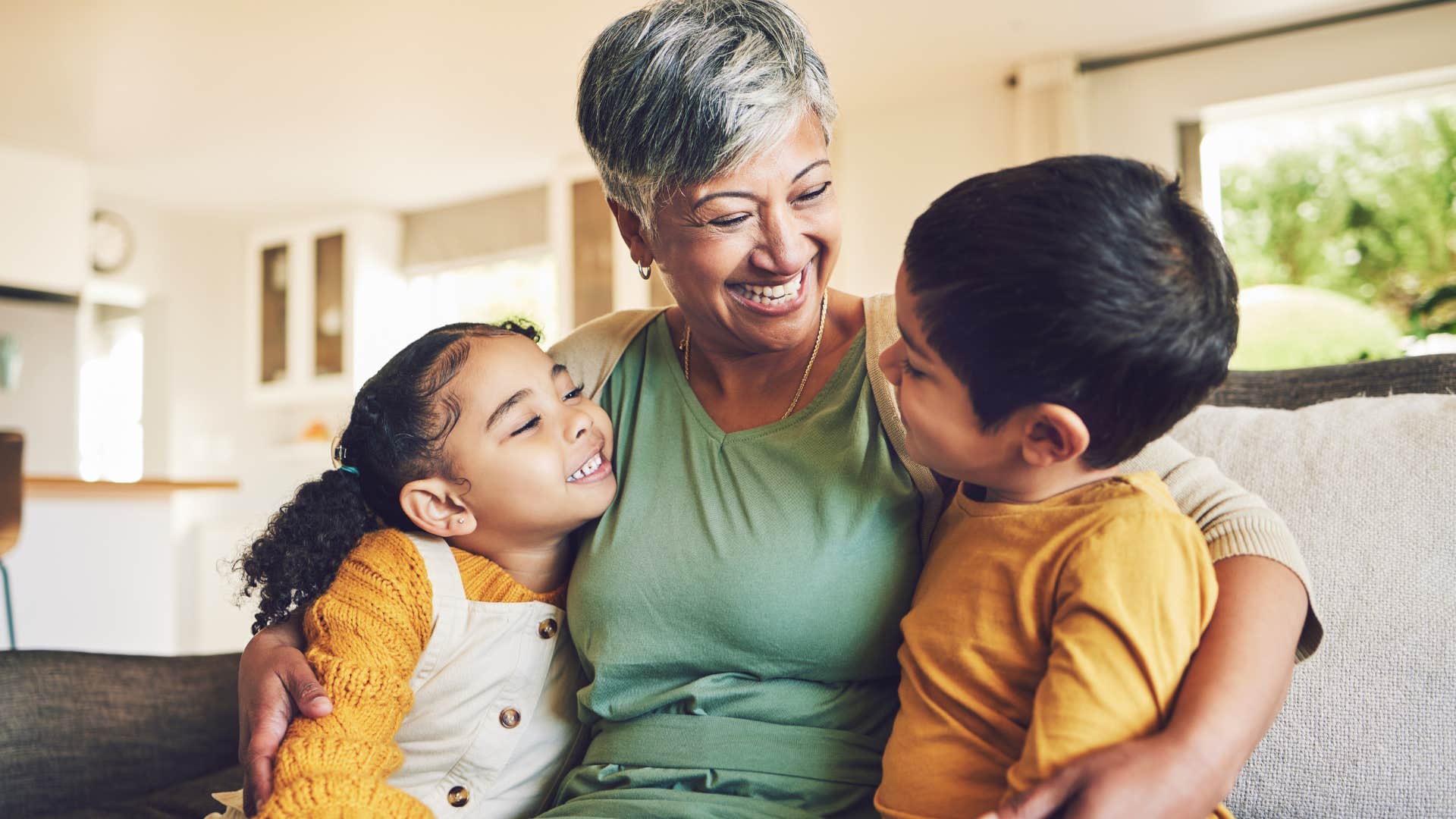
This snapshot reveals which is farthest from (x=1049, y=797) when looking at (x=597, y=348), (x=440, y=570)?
(x=597, y=348)

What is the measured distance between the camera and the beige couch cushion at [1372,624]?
1.05m

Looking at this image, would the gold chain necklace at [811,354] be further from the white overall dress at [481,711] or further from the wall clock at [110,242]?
the wall clock at [110,242]

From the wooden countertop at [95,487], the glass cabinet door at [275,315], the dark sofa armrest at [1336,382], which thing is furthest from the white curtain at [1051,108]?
the glass cabinet door at [275,315]

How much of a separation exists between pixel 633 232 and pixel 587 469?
0.31 m

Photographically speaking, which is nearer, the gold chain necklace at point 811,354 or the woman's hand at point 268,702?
the woman's hand at point 268,702

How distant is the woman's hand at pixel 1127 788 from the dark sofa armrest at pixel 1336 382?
77 cm

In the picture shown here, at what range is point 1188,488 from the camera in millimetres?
998

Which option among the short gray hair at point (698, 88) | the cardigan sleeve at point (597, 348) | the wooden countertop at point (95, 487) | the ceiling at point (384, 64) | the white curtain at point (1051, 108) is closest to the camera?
the short gray hair at point (698, 88)

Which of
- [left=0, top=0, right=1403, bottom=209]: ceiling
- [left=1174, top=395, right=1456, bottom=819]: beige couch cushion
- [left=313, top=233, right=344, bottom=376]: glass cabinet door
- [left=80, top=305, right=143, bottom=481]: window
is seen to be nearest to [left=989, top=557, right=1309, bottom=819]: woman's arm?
[left=1174, top=395, right=1456, bottom=819]: beige couch cushion

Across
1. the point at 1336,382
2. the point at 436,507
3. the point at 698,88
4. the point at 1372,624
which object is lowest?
the point at 1372,624

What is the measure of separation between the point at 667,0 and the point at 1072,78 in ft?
14.3

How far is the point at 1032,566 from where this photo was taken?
885mm

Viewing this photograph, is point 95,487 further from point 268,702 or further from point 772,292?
point 772,292

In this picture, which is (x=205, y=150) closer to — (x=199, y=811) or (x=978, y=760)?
(x=199, y=811)
